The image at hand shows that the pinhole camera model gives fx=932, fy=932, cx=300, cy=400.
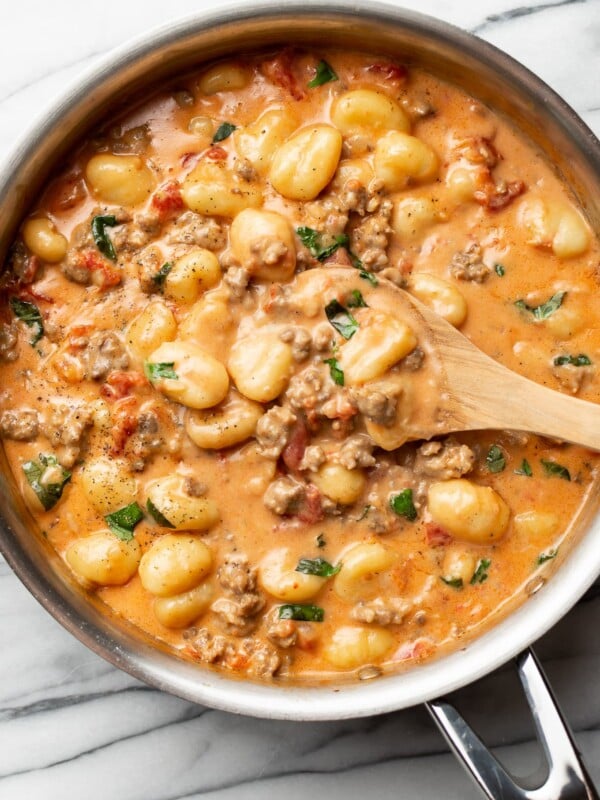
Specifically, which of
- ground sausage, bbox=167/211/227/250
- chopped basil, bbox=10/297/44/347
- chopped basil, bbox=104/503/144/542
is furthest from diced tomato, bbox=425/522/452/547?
chopped basil, bbox=10/297/44/347

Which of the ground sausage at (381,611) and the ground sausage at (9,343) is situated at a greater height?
the ground sausage at (9,343)

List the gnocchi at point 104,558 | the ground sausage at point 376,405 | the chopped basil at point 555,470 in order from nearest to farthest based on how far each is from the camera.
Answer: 1. the ground sausage at point 376,405
2. the gnocchi at point 104,558
3. the chopped basil at point 555,470

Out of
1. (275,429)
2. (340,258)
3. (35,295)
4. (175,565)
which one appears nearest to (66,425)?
(35,295)

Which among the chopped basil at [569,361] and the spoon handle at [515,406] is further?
the chopped basil at [569,361]

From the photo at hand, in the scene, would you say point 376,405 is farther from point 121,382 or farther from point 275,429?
point 121,382

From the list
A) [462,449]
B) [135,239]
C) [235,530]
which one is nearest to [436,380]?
[462,449]

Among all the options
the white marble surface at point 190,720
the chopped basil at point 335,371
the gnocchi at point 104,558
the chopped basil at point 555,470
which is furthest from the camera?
the white marble surface at point 190,720

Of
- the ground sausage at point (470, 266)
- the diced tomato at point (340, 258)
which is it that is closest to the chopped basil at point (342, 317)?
the diced tomato at point (340, 258)

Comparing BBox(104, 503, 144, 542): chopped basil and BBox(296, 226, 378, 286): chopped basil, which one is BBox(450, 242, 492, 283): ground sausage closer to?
BBox(296, 226, 378, 286): chopped basil

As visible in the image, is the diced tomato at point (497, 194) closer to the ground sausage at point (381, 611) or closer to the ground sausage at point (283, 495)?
the ground sausage at point (283, 495)
